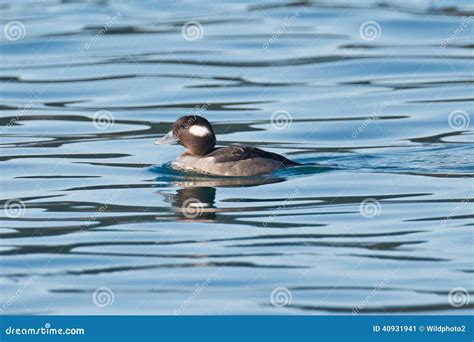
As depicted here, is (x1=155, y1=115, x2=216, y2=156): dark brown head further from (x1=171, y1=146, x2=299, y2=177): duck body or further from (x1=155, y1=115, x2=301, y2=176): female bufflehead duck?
(x1=171, y1=146, x2=299, y2=177): duck body

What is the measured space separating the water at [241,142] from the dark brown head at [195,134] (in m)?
0.52

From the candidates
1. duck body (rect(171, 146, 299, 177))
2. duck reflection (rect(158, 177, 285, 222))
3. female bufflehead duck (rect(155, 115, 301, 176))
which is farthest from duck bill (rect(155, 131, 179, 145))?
duck reflection (rect(158, 177, 285, 222))

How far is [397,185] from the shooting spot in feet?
49.4

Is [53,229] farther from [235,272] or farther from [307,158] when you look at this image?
[307,158]

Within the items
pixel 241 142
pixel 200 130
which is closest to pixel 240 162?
pixel 200 130

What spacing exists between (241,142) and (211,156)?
252cm

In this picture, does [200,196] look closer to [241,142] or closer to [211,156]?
[211,156]

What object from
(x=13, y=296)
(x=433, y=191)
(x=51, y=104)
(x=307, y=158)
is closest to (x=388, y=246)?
(x=433, y=191)

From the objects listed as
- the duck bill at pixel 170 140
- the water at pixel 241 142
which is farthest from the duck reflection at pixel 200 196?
the duck bill at pixel 170 140

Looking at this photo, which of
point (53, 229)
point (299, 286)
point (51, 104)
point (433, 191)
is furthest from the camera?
point (51, 104)

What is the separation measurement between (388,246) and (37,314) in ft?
11.6

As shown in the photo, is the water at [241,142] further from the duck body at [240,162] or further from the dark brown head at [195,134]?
the dark brown head at [195,134]

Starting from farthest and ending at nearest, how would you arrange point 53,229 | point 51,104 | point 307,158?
1. point 51,104
2. point 307,158
3. point 53,229

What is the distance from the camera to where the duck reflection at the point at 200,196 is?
13727mm
